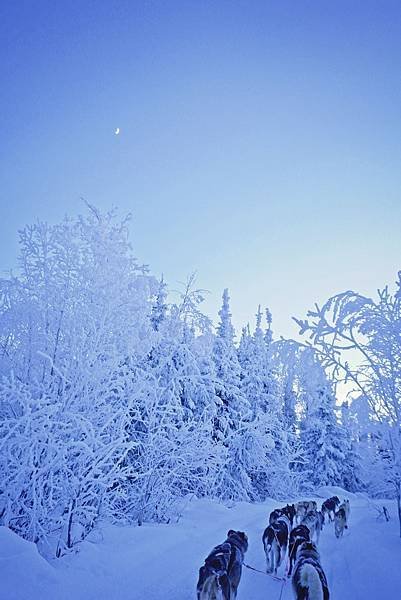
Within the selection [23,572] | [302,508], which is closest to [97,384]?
[23,572]

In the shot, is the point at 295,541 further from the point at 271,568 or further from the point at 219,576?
the point at 219,576

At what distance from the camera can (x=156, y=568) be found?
6.30 meters

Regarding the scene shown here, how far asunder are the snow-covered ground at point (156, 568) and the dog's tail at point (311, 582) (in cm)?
142

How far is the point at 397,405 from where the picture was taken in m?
7.48

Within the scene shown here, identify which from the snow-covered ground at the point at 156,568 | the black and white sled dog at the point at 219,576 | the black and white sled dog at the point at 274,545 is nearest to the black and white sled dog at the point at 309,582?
the black and white sled dog at the point at 219,576

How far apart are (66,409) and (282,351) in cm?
463

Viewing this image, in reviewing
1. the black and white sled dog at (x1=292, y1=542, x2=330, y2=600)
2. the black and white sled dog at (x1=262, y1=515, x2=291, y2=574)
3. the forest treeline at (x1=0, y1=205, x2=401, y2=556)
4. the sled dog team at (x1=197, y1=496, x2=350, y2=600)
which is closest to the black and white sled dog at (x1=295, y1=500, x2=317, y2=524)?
the forest treeline at (x1=0, y1=205, x2=401, y2=556)

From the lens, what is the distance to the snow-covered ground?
482cm

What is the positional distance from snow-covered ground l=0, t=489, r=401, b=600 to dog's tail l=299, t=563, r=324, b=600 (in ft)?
4.65

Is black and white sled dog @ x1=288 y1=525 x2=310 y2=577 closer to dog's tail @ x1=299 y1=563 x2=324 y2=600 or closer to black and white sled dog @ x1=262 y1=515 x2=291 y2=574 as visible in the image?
black and white sled dog @ x1=262 y1=515 x2=291 y2=574

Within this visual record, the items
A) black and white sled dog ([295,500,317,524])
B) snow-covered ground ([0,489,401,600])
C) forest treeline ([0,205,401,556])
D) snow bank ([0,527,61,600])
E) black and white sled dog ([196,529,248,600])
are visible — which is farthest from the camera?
black and white sled dog ([295,500,317,524])

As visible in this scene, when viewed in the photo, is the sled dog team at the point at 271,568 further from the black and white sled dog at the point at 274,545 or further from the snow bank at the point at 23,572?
the snow bank at the point at 23,572

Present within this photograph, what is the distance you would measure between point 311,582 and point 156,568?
10.7 ft

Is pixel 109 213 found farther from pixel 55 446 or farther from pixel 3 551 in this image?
pixel 3 551
